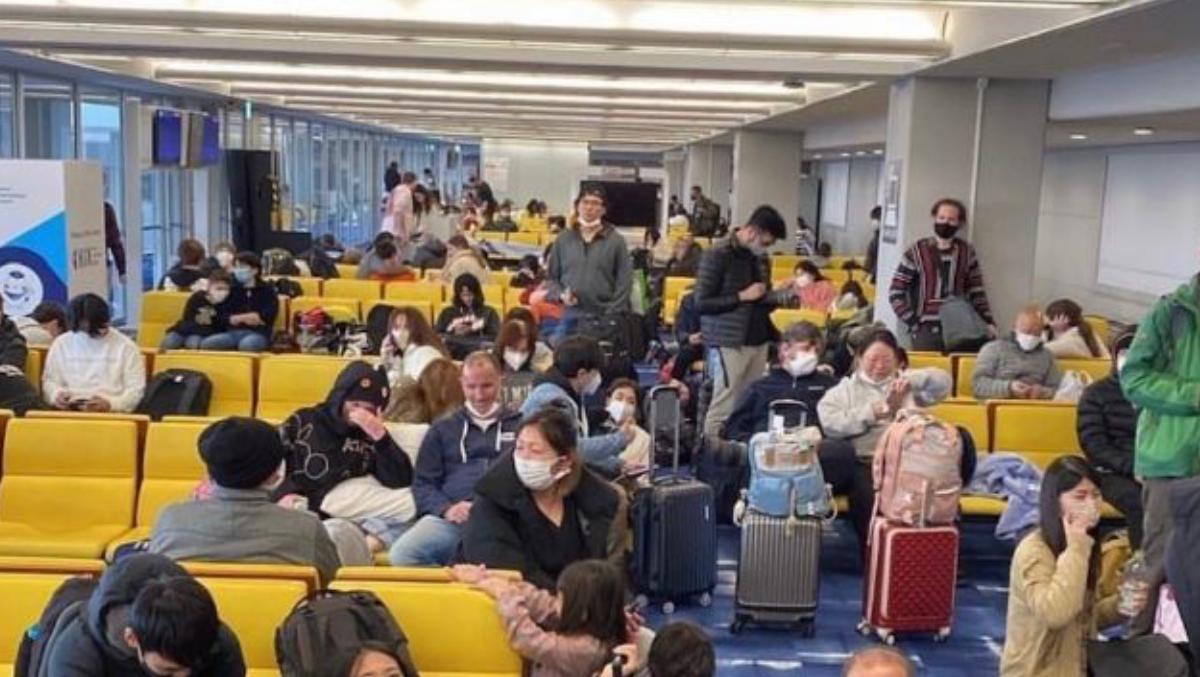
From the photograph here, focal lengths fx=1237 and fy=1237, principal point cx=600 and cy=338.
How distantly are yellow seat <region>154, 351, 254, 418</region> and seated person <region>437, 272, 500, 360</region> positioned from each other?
178 cm

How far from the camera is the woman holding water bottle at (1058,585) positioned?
378 centimetres

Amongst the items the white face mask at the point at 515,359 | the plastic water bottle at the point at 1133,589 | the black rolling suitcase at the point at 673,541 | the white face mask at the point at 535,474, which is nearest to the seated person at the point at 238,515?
the white face mask at the point at 535,474

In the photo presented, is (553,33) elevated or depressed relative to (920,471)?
elevated

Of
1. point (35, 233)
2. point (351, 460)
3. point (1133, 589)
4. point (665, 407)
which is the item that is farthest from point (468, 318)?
point (1133, 589)

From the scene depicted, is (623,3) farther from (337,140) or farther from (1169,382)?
(337,140)

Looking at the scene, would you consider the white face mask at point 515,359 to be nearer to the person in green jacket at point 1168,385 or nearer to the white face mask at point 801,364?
the white face mask at point 801,364

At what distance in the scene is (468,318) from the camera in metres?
9.07

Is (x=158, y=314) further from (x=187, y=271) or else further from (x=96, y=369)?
(x=96, y=369)

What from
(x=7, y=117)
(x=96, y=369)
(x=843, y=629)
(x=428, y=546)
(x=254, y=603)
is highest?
(x=7, y=117)

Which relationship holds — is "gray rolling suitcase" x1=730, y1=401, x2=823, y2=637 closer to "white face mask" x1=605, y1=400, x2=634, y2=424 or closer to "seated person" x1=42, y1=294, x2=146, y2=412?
"white face mask" x1=605, y1=400, x2=634, y2=424

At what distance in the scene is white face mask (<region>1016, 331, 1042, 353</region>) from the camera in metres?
7.64

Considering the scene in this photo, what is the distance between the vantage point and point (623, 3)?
7.95 meters

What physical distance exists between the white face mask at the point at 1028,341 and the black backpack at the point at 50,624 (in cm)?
581

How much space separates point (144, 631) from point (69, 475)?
3.07m
